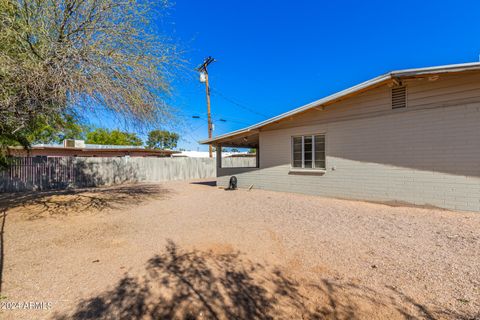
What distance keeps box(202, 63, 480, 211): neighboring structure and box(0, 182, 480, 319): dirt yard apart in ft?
3.28

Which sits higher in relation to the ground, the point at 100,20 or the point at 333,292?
the point at 100,20

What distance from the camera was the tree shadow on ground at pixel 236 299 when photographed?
2.12m

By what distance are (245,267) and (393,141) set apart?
20.1 feet

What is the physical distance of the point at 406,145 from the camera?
21.3 ft

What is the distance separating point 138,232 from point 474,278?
517cm

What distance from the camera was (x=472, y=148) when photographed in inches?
217

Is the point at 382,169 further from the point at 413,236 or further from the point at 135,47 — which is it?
the point at 135,47

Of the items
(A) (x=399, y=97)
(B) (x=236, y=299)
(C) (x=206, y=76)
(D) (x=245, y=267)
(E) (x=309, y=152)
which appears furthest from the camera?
(C) (x=206, y=76)

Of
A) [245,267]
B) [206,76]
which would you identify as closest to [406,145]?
[245,267]

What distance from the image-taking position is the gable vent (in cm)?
654

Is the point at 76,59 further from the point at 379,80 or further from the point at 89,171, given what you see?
the point at 89,171

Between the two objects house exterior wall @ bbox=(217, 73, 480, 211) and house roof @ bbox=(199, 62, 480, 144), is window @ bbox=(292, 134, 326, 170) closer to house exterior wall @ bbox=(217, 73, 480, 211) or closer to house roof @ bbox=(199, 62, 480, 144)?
house exterior wall @ bbox=(217, 73, 480, 211)

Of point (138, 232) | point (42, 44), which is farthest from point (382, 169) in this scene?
point (42, 44)

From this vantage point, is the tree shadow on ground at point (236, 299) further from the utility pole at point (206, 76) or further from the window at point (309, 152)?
the utility pole at point (206, 76)
